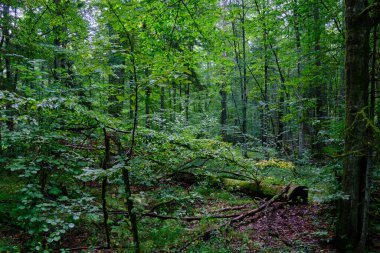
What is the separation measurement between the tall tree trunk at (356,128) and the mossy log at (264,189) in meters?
2.90

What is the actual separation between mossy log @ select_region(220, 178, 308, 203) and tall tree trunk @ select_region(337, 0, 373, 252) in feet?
9.52

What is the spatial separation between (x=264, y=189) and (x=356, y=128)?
4867 mm

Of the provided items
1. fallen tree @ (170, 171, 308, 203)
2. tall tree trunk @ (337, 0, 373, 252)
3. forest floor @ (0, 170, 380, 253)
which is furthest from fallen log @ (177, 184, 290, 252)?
tall tree trunk @ (337, 0, 373, 252)

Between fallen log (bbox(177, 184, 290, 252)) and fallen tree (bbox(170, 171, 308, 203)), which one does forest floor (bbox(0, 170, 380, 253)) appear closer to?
fallen log (bbox(177, 184, 290, 252))

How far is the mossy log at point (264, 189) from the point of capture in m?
7.70

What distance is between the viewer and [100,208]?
4070 millimetres

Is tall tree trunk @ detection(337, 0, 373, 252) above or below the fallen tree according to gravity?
above

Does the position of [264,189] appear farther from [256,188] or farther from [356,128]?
[356,128]

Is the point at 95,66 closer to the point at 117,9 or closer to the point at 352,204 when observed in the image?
the point at 117,9

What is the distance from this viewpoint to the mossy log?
25.3 ft

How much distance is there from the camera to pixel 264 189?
852 cm

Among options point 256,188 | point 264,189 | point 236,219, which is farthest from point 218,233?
point 256,188

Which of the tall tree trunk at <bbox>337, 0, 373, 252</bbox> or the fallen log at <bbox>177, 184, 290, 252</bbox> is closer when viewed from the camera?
the tall tree trunk at <bbox>337, 0, 373, 252</bbox>

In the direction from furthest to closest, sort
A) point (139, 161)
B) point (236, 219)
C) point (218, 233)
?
point (236, 219) → point (218, 233) → point (139, 161)
